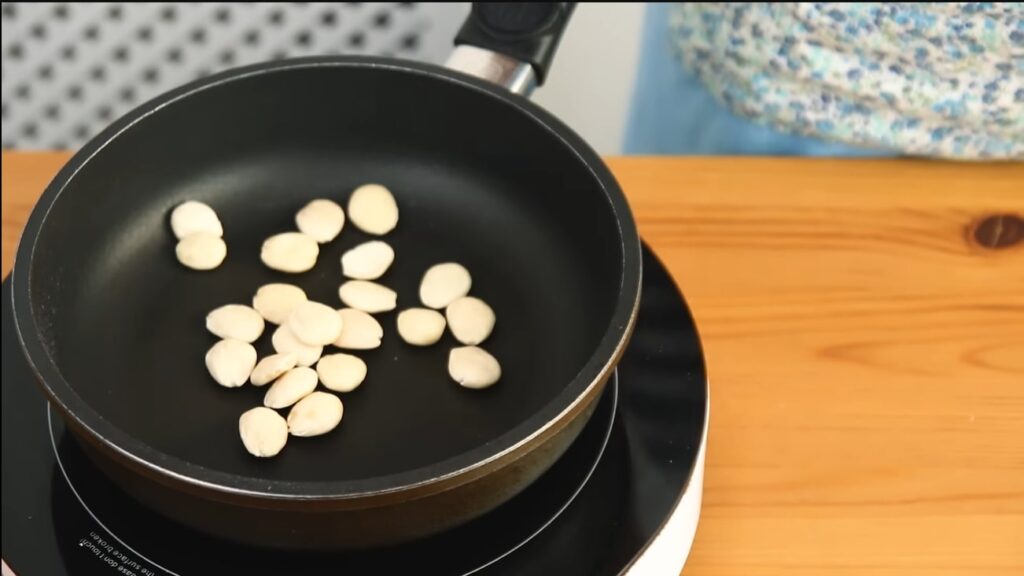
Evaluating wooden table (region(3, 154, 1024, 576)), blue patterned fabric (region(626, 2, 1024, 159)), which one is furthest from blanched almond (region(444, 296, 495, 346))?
blue patterned fabric (region(626, 2, 1024, 159))

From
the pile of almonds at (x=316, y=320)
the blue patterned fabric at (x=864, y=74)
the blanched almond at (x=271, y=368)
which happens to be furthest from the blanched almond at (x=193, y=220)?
the blue patterned fabric at (x=864, y=74)

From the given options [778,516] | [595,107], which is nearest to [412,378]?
[778,516]

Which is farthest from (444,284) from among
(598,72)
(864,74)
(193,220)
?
(598,72)

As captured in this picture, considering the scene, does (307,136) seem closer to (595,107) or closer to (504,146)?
(504,146)

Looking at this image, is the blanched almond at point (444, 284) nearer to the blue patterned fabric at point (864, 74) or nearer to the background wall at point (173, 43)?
the blue patterned fabric at point (864, 74)

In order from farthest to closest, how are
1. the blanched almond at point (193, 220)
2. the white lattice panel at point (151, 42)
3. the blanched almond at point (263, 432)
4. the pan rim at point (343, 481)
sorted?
1. the white lattice panel at point (151, 42)
2. the blanched almond at point (193, 220)
3. the blanched almond at point (263, 432)
4. the pan rim at point (343, 481)
